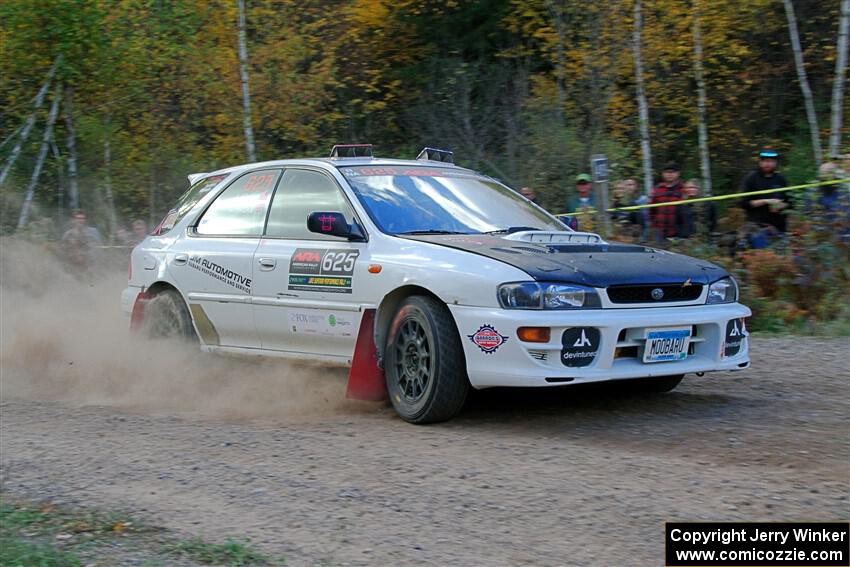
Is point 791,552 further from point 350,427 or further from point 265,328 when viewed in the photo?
point 265,328

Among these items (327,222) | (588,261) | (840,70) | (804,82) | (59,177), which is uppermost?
(804,82)

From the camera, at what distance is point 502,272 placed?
6.02 m

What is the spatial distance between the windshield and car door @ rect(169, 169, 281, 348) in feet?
2.95

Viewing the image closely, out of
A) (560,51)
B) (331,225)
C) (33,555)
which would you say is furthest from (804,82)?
(33,555)

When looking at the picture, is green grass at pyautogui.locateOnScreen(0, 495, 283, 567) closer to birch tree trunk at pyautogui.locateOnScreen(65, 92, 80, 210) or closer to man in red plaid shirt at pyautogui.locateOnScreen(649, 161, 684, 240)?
man in red plaid shirt at pyautogui.locateOnScreen(649, 161, 684, 240)

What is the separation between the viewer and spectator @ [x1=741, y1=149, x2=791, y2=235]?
11.6 meters

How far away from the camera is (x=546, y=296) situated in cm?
593

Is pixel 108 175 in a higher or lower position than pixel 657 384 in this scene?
higher

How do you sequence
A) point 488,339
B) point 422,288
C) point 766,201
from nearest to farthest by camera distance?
point 488,339, point 422,288, point 766,201

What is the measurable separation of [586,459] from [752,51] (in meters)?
21.1

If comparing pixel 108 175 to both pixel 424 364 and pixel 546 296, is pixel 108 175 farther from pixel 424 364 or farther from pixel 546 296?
pixel 546 296

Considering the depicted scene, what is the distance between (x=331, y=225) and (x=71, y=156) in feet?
60.4

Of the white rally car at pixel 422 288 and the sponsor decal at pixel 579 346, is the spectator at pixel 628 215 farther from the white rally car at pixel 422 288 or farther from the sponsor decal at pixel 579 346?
the sponsor decal at pixel 579 346

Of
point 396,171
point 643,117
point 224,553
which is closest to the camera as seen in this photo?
point 224,553
